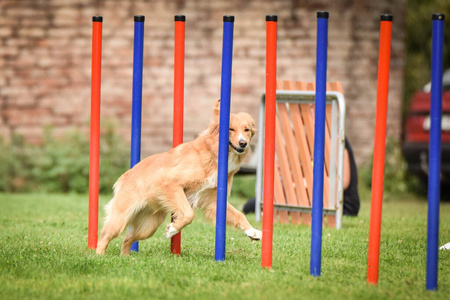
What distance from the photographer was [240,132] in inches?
203

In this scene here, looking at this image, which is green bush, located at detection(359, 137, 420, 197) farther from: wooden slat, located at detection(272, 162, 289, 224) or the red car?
wooden slat, located at detection(272, 162, 289, 224)

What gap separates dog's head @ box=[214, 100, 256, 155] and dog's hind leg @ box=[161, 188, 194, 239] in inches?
21.4

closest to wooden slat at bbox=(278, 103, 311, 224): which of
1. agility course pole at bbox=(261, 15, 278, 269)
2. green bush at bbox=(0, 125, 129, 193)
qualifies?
agility course pole at bbox=(261, 15, 278, 269)

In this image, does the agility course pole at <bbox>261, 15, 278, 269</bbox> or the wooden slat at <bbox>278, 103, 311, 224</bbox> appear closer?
the agility course pole at <bbox>261, 15, 278, 269</bbox>

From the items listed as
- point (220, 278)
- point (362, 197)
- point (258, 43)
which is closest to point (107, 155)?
point (258, 43)

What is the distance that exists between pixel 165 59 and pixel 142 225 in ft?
19.5

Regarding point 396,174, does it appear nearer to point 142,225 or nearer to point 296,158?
point 296,158

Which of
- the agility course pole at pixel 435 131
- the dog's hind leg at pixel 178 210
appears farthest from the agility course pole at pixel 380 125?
the dog's hind leg at pixel 178 210

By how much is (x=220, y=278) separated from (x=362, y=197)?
653cm

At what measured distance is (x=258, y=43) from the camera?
10797mm

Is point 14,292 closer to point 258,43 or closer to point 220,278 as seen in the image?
point 220,278

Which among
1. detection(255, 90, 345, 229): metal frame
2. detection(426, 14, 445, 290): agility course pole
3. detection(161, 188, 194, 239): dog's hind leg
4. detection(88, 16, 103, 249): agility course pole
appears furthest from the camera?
detection(255, 90, 345, 229): metal frame

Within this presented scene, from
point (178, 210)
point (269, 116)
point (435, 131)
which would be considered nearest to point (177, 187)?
point (178, 210)

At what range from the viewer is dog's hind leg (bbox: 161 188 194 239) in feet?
16.3
